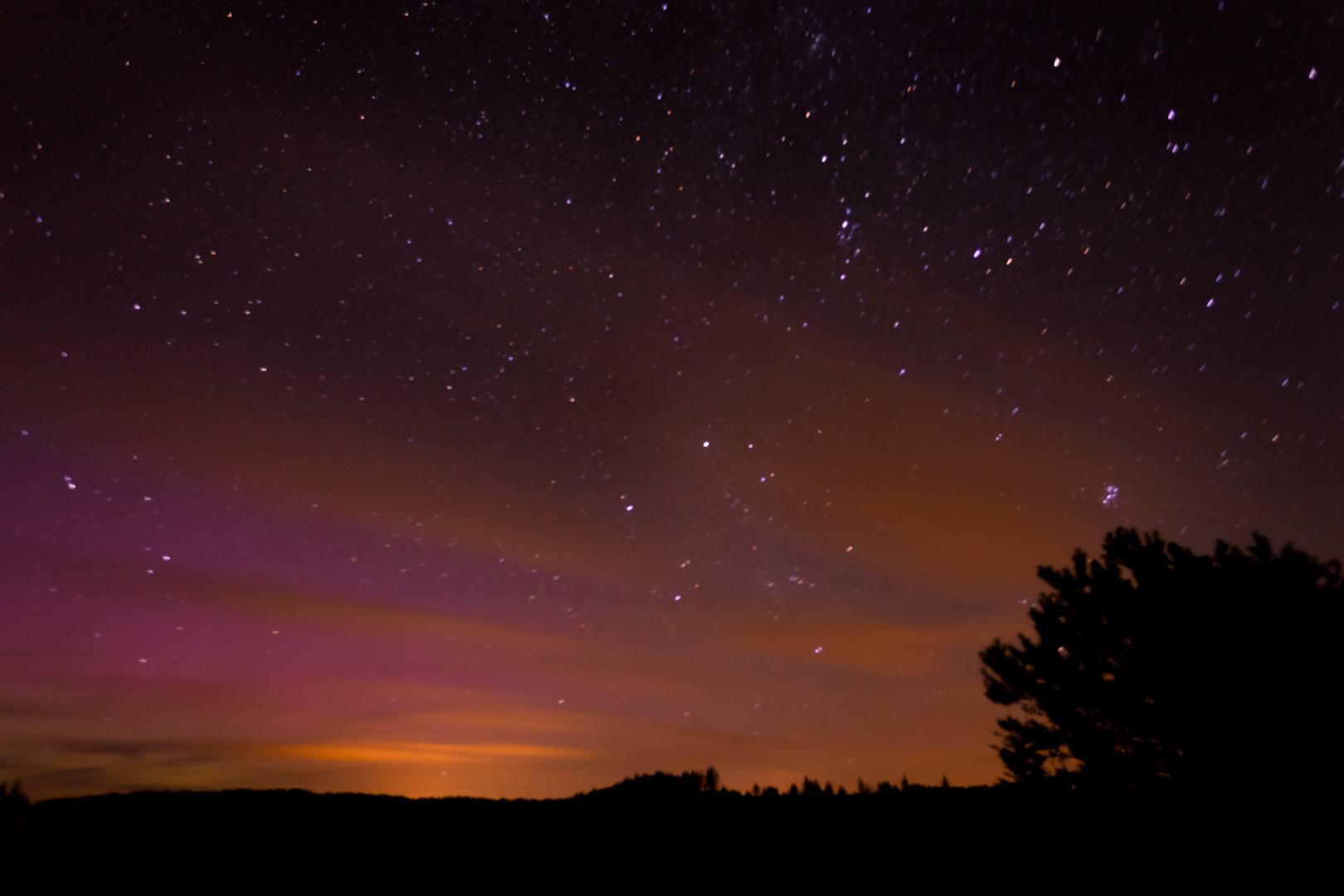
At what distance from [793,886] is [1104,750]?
11.0m

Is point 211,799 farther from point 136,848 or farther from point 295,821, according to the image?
point 136,848

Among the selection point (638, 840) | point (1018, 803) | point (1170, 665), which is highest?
point (1170, 665)

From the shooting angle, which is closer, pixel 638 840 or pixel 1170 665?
pixel 638 840

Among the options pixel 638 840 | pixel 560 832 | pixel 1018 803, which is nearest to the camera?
pixel 638 840

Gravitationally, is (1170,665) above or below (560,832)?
above

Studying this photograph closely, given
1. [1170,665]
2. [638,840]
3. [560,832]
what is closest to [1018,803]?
[638,840]

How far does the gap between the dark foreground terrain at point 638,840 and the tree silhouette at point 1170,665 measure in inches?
258

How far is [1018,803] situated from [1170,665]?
7.79 meters

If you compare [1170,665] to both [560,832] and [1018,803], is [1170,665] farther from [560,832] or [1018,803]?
[560,832]

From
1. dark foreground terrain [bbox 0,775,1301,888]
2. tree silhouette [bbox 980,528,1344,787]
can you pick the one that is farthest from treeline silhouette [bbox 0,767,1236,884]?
tree silhouette [bbox 980,528,1344,787]

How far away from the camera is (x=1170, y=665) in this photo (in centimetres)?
1347

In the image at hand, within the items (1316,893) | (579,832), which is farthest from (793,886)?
(1316,893)

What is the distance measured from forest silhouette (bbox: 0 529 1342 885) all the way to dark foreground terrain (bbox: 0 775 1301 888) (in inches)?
1.1

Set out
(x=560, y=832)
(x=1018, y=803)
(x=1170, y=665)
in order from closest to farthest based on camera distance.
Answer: (x=560, y=832) → (x=1018, y=803) → (x=1170, y=665)
